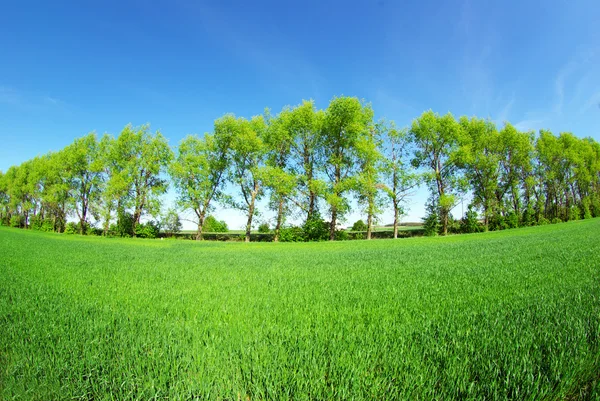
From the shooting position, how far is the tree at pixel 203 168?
1414 inches

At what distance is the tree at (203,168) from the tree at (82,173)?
17.5 meters

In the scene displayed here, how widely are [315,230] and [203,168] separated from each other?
17.3 m

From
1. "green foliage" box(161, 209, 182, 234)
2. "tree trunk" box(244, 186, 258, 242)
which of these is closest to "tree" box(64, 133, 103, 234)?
"green foliage" box(161, 209, 182, 234)

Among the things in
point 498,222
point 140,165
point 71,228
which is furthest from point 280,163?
point 71,228

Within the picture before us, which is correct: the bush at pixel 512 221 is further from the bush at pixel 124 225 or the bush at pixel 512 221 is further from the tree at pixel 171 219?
the bush at pixel 124 225

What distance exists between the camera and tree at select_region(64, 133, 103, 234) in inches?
1736

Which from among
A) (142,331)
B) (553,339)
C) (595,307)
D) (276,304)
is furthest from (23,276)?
(595,307)

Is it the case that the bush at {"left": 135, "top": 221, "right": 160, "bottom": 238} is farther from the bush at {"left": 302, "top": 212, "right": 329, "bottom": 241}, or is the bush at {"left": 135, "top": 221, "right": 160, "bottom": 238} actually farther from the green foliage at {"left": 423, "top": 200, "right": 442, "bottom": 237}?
the green foliage at {"left": 423, "top": 200, "right": 442, "bottom": 237}

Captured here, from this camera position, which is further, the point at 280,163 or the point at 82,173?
the point at 82,173

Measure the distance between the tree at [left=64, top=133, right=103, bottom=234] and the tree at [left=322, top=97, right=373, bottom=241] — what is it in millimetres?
36645

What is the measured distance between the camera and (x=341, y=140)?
34875mm

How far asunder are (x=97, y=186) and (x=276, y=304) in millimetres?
50514

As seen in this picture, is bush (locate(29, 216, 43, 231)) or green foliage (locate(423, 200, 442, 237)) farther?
bush (locate(29, 216, 43, 231))

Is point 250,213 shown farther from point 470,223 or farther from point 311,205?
point 470,223
